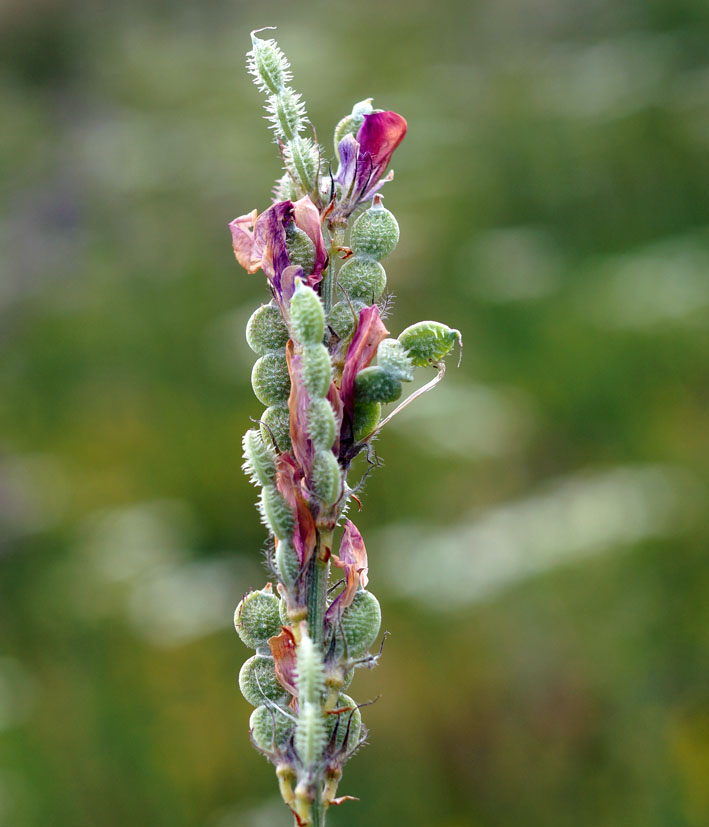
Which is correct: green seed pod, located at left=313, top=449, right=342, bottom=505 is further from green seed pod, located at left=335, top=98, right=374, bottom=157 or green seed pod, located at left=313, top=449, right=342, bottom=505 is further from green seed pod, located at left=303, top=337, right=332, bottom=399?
green seed pod, located at left=335, top=98, right=374, bottom=157

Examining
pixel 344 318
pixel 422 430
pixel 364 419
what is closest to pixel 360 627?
pixel 364 419

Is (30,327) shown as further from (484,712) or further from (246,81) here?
(484,712)

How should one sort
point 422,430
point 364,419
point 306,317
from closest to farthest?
Result: 1. point 306,317
2. point 364,419
3. point 422,430

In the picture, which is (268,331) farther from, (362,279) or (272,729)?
(272,729)

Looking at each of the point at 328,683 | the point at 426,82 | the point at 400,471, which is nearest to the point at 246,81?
the point at 426,82

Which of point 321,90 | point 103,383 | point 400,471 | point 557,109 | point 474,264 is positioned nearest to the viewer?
point 400,471

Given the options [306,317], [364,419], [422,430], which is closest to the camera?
[306,317]
